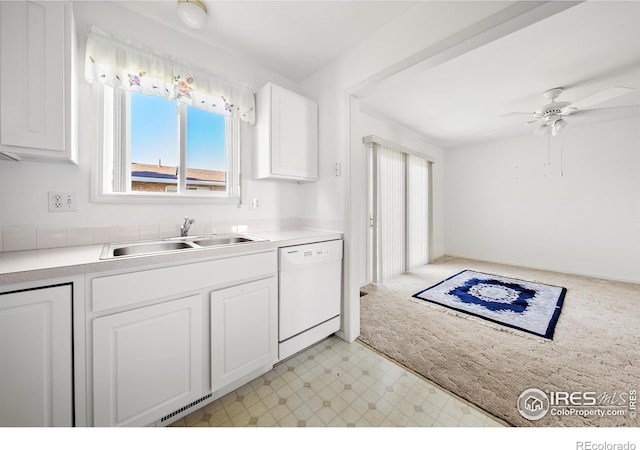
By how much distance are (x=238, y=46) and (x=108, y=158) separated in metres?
1.32

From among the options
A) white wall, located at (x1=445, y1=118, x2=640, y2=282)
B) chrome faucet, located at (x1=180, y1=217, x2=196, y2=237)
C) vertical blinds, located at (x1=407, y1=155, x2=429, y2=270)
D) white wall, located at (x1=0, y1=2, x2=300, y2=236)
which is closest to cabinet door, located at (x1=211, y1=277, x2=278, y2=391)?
chrome faucet, located at (x1=180, y1=217, x2=196, y2=237)

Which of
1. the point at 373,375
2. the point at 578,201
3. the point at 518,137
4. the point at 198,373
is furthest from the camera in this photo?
the point at 518,137

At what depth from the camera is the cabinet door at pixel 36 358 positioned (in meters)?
0.87

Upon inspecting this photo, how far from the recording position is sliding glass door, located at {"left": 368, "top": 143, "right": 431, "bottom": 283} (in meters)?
3.45

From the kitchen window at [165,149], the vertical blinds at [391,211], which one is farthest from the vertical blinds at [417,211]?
the kitchen window at [165,149]

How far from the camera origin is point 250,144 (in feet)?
6.96

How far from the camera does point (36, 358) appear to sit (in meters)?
0.91

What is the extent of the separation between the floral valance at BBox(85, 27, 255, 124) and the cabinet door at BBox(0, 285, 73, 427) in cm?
132

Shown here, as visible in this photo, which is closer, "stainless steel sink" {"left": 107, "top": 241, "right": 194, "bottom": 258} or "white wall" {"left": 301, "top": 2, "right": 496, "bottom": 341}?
"stainless steel sink" {"left": 107, "top": 241, "right": 194, "bottom": 258}

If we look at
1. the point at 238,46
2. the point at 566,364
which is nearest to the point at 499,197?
the point at 566,364

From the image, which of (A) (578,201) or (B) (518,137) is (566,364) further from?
(B) (518,137)

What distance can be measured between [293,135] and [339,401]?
199 cm

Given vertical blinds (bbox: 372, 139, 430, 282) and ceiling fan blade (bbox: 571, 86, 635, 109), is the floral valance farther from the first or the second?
ceiling fan blade (bbox: 571, 86, 635, 109)
